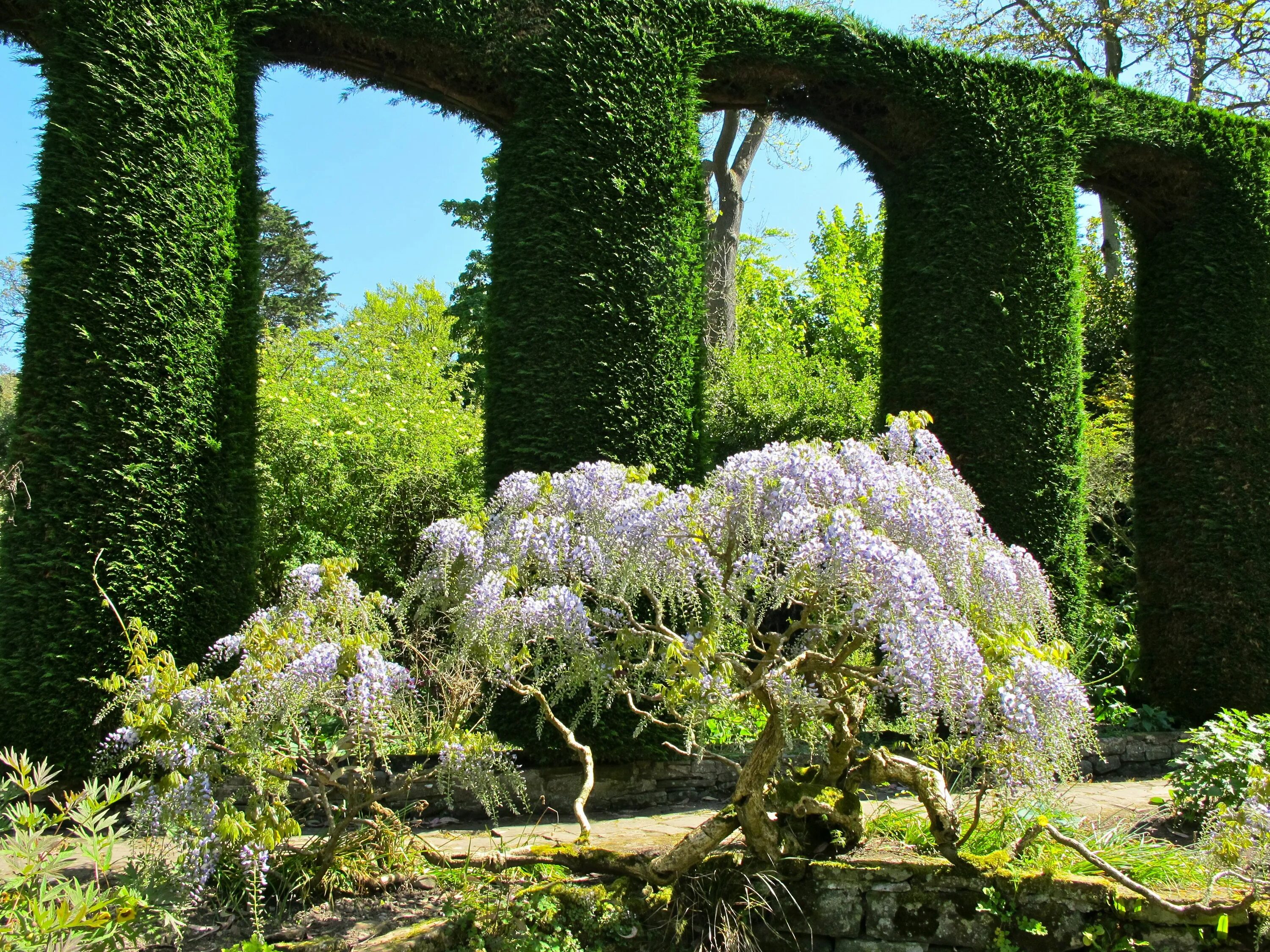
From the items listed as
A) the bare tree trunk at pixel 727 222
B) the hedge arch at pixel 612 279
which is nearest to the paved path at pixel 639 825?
the hedge arch at pixel 612 279

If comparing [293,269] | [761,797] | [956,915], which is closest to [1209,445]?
[956,915]

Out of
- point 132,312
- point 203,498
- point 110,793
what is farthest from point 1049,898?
point 132,312

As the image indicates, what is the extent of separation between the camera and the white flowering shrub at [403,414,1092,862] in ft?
9.33

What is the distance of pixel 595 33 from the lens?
5551 mm

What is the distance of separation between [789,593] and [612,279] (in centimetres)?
298

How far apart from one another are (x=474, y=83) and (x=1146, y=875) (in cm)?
575

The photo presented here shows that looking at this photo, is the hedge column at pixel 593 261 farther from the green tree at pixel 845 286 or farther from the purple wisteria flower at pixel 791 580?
the green tree at pixel 845 286

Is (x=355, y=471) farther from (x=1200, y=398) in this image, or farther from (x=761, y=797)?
(x=1200, y=398)

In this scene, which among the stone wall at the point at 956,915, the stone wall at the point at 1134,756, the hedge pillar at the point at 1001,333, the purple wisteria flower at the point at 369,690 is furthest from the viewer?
the hedge pillar at the point at 1001,333

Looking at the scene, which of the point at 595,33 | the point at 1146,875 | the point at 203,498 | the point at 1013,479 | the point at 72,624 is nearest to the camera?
the point at 1146,875

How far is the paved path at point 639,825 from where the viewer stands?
13.1 feet

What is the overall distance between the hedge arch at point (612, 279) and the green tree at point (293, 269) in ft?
57.3

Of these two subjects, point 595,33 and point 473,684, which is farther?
point 595,33

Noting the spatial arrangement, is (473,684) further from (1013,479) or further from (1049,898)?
(1013,479)
